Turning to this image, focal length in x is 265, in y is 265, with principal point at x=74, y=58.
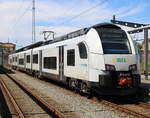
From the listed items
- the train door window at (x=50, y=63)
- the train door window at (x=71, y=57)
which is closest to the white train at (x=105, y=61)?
the train door window at (x=71, y=57)

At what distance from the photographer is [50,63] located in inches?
697

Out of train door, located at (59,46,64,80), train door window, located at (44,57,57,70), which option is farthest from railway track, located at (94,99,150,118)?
train door window, located at (44,57,57,70)

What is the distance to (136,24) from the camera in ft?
64.5

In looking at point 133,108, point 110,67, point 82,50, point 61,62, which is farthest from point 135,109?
point 61,62

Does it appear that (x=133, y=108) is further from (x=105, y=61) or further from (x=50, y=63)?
(x=50, y=63)

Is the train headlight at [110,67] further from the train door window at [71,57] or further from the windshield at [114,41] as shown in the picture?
the train door window at [71,57]

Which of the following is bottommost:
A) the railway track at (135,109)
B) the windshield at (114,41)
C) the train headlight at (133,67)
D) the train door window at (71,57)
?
the railway track at (135,109)

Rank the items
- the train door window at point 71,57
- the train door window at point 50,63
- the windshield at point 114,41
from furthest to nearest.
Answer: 1. the train door window at point 50,63
2. the train door window at point 71,57
3. the windshield at point 114,41

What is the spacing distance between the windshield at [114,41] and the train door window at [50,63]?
5.76m

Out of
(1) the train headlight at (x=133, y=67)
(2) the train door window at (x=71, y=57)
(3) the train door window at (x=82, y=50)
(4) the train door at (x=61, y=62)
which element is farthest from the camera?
(4) the train door at (x=61, y=62)

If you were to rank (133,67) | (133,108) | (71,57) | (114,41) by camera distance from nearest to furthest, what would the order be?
(133,108) → (133,67) → (114,41) → (71,57)

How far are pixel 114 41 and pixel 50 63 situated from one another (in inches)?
295

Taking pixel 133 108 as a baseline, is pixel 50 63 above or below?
above

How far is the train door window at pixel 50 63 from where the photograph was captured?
54.0 ft
